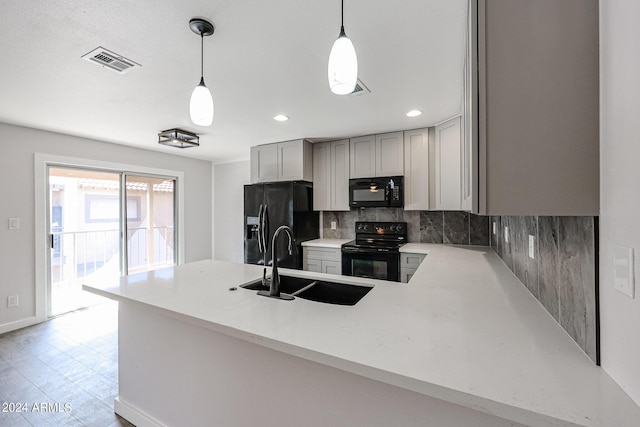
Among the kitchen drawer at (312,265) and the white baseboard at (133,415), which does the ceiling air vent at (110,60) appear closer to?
the white baseboard at (133,415)

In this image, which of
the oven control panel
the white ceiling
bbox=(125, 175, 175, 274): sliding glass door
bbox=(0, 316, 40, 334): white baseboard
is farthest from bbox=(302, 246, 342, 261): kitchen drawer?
bbox=(0, 316, 40, 334): white baseboard

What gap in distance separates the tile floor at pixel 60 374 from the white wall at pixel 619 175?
8.05ft

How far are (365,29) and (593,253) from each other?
57.3 inches

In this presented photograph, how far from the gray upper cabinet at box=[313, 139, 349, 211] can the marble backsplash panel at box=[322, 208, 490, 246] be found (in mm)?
322

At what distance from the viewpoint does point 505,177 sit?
30.8 inches

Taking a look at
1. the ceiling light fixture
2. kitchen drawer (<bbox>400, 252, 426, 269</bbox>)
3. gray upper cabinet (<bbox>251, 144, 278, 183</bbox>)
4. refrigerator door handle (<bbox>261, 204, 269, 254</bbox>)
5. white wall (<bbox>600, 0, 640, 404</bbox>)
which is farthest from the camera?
gray upper cabinet (<bbox>251, 144, 278, 183</bbox>)

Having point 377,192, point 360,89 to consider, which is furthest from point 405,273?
point 360,89

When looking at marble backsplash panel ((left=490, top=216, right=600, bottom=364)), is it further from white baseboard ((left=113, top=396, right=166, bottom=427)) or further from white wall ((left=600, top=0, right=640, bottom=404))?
white baseboard ((left=113, top=396, right=166, bottom=427))

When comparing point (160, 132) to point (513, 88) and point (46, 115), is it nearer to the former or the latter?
point (46, 115)

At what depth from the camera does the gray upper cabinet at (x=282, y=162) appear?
3.82 metres

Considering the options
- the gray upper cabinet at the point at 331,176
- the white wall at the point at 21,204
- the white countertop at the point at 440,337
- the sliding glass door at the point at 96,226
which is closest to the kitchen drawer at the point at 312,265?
the gray upper cabinet at the point at 331,176

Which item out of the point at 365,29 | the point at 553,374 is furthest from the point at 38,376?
the point at 365,29

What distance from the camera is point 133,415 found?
5.60ft

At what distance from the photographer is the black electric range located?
3.13 meters
